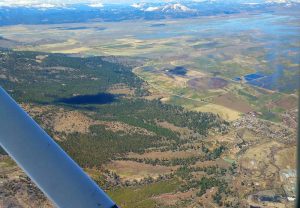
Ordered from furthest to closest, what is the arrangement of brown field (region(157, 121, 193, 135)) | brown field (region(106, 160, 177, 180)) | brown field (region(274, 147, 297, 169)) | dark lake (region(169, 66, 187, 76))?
dark lake (region(169, 66, 187, 76)) → brown field (region(157, 121, 193, 135)) → brown field (region(274, 147, 297, 169)) → brown field (region(106, 160, 177, 180))

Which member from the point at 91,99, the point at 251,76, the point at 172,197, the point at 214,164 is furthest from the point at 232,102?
the point at 172,197

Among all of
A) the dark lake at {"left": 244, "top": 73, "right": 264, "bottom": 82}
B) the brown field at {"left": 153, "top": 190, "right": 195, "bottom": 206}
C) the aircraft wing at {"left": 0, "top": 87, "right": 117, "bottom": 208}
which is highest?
the aircraft wing at {"left": 0, "top": 87, "right": 117, "bottom": 208}

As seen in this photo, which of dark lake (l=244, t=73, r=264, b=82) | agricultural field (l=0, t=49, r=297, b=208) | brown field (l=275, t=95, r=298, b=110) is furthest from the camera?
dark lake (l=244, t=73, r=264, b=82)

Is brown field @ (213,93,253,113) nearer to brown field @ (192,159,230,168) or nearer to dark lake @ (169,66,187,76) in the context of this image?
dark lake @ (169,66,187,76)

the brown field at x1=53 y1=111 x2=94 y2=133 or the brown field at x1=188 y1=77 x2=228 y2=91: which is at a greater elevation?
the brown field at x1=53 y1=111 x2=94 y2=133

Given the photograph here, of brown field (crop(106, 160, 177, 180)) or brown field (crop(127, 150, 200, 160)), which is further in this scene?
brown field (crop(127, 150, 200, 160))

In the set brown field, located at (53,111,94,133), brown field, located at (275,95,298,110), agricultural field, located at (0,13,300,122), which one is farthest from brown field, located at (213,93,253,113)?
brown field, located at (53,111,94,133)
